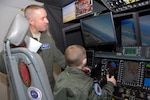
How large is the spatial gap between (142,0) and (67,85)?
37.9 inches

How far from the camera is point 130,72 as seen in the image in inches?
69.9

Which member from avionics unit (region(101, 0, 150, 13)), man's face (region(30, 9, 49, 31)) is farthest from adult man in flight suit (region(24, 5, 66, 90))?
avionics unit (region(101, 0, 150, 13))

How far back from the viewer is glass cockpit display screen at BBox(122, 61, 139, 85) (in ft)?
5.68

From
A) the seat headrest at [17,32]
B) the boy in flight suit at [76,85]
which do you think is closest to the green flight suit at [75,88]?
the boy in flight suit at [76,85]

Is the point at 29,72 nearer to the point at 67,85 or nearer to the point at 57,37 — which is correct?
the point at 67,85

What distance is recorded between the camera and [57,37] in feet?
9.46

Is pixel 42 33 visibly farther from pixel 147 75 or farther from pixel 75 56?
pixel 147 75

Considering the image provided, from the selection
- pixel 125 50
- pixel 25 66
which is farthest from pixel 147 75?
pixel 25 66

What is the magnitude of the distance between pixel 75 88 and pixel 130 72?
1.93 ft

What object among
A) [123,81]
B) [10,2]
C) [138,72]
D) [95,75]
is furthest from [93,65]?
[10,2]

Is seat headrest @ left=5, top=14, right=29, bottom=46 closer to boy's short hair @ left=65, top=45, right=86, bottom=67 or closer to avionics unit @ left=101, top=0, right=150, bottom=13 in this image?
boy's short hair @ left=65, top=45, right=86, bottom=67

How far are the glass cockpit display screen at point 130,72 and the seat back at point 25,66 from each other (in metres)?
0.90

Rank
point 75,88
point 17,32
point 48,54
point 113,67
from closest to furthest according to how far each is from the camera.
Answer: point 17,32, point 75,88, point 113,67, point 48,54

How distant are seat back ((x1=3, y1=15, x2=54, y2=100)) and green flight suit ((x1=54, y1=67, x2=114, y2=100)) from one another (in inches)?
14.7
